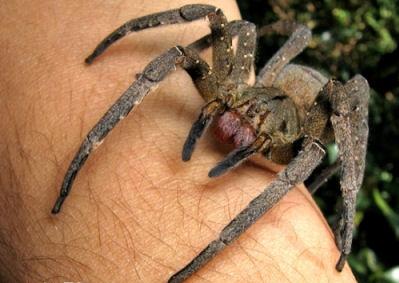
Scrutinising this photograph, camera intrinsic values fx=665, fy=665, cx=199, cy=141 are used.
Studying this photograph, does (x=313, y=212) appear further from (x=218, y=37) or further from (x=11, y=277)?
(x=11, y=277)

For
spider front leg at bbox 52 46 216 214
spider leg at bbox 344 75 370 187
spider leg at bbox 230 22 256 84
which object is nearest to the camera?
spider front leg at bbox 52 46 216 214

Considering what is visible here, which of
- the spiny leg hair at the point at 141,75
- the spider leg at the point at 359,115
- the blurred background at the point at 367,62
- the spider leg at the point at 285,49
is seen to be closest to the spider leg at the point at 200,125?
the spiny leg hair at the point at 141,75

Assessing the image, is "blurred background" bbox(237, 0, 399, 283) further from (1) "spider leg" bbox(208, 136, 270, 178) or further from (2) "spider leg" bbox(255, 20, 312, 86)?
(1) "spider leg" bbox(208, 136, 270, 178)

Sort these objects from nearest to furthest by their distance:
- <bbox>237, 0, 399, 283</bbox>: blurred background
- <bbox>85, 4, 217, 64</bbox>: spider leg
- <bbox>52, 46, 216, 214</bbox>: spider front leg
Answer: <bbox>52, 46, 216, 214</bbox>: spider front leg → <bbox>85, 4, 217, 64</bbox>: spider leg → <bbox>237, 0, 399, 283</bbox>: blurred background

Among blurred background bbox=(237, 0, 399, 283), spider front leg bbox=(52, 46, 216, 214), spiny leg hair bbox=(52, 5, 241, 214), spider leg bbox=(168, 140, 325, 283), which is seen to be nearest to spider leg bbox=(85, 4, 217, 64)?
spiny leg hair bbox=(52, 5, 241, 214)

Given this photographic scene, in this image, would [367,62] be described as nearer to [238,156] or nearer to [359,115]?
[359,115]

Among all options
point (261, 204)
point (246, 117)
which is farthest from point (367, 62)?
point (261, 204)

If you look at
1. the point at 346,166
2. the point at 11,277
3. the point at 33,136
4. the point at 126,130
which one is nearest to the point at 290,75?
the point at 346,166
